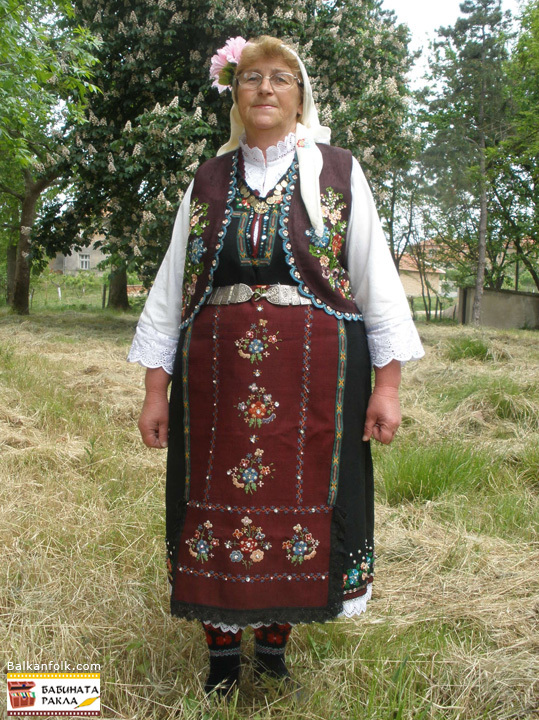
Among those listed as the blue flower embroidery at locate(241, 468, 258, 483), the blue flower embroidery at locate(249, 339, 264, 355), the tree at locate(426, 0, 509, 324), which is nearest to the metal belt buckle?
the blue flower embroidery at locate(249, 339, 264, 355)

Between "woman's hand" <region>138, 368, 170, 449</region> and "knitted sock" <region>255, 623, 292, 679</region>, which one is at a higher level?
"woman's hand" <region>138, 368, 170, 449</region>

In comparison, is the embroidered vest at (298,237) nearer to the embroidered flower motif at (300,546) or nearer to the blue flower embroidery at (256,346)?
the blue flower embroidery at (256,346)

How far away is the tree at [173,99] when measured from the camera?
8.90m

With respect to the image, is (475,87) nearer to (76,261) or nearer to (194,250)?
(194,250)

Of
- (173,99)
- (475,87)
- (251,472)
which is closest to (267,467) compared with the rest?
(251,472)

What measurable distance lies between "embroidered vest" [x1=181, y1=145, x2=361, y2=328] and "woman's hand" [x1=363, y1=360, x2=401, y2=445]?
0.62 feet

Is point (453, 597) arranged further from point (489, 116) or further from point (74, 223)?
point (489, 116)

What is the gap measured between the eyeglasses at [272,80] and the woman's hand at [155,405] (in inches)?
35.4

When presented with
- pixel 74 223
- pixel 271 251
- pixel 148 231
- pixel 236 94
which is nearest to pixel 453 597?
pixel 271 251

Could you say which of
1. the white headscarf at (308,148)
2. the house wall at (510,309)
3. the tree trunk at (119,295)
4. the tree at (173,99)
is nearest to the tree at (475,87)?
the house wall at (510,309)

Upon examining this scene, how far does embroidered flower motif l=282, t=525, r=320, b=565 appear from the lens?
1722 millimetres

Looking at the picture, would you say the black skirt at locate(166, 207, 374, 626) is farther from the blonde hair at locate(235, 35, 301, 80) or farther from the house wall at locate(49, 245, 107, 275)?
the house wall at locate(49, 245, 107, 275)

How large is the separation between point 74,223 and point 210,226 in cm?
977

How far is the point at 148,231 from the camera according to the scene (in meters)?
8.91
